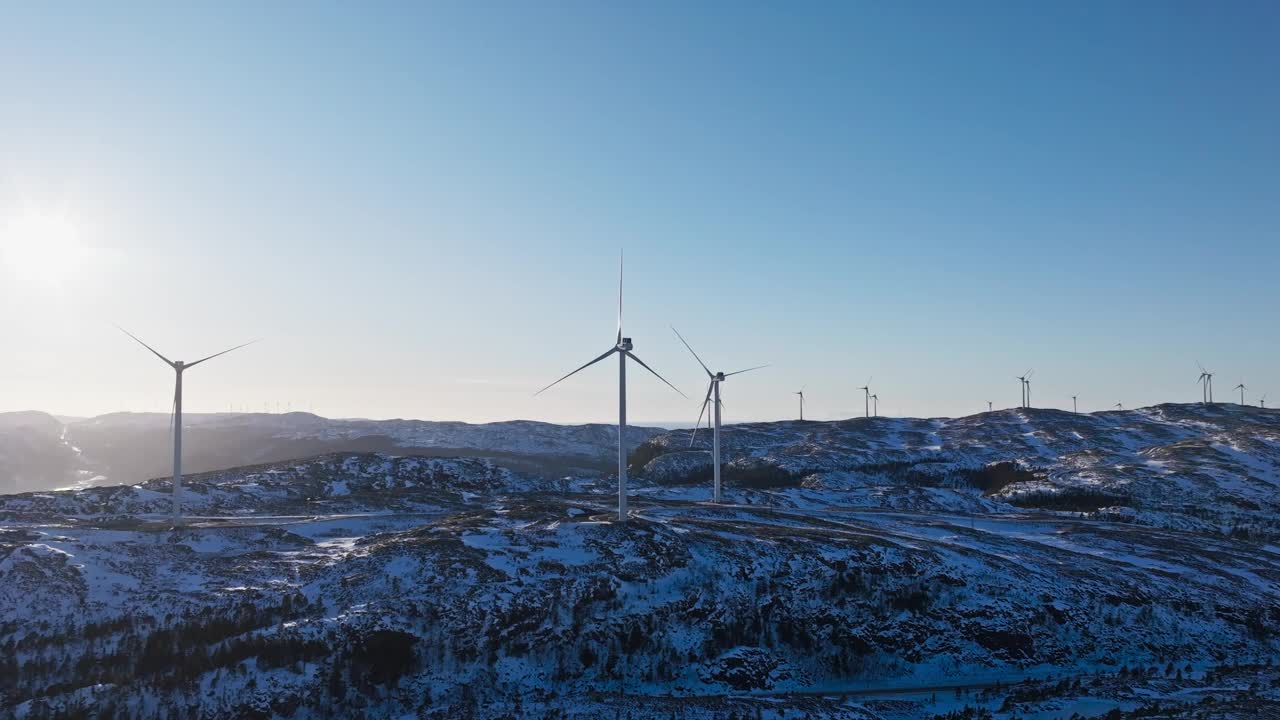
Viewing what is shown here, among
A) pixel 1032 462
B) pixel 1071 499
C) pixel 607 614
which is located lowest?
pixel 607 614

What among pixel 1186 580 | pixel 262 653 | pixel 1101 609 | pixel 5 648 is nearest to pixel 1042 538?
pixel 1186 580

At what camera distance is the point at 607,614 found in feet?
148

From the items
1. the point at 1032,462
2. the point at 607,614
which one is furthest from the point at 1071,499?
the point at 607,614

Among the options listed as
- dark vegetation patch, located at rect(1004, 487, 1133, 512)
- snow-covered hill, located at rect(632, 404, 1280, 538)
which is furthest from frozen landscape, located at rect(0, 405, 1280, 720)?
snow-covered hill, located at rect(632, 404, 1280, 538)

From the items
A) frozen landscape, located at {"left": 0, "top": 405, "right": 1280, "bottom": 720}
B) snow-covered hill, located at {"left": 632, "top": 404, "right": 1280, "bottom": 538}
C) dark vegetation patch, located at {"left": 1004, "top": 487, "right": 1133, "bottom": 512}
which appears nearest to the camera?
frozen landscape, located at {"left": 0, "top": 405, "right": 1280, "bottom": 720}

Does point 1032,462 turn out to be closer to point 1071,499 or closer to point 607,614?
point 1071,499

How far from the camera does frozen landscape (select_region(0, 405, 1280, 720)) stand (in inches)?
1490

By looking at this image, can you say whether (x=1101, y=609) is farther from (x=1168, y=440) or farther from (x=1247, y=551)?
(x=1168, y=440)

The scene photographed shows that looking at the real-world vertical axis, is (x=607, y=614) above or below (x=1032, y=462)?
below

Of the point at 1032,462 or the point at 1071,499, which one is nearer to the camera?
the point at 1071,499

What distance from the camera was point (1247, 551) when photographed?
2729 inches

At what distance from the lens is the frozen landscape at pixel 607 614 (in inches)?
1490

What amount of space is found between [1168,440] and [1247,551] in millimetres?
92011

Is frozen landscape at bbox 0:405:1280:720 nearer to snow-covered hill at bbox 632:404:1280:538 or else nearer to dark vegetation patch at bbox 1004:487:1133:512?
dark vegetation patch at bbox 1004:487:1133:512
